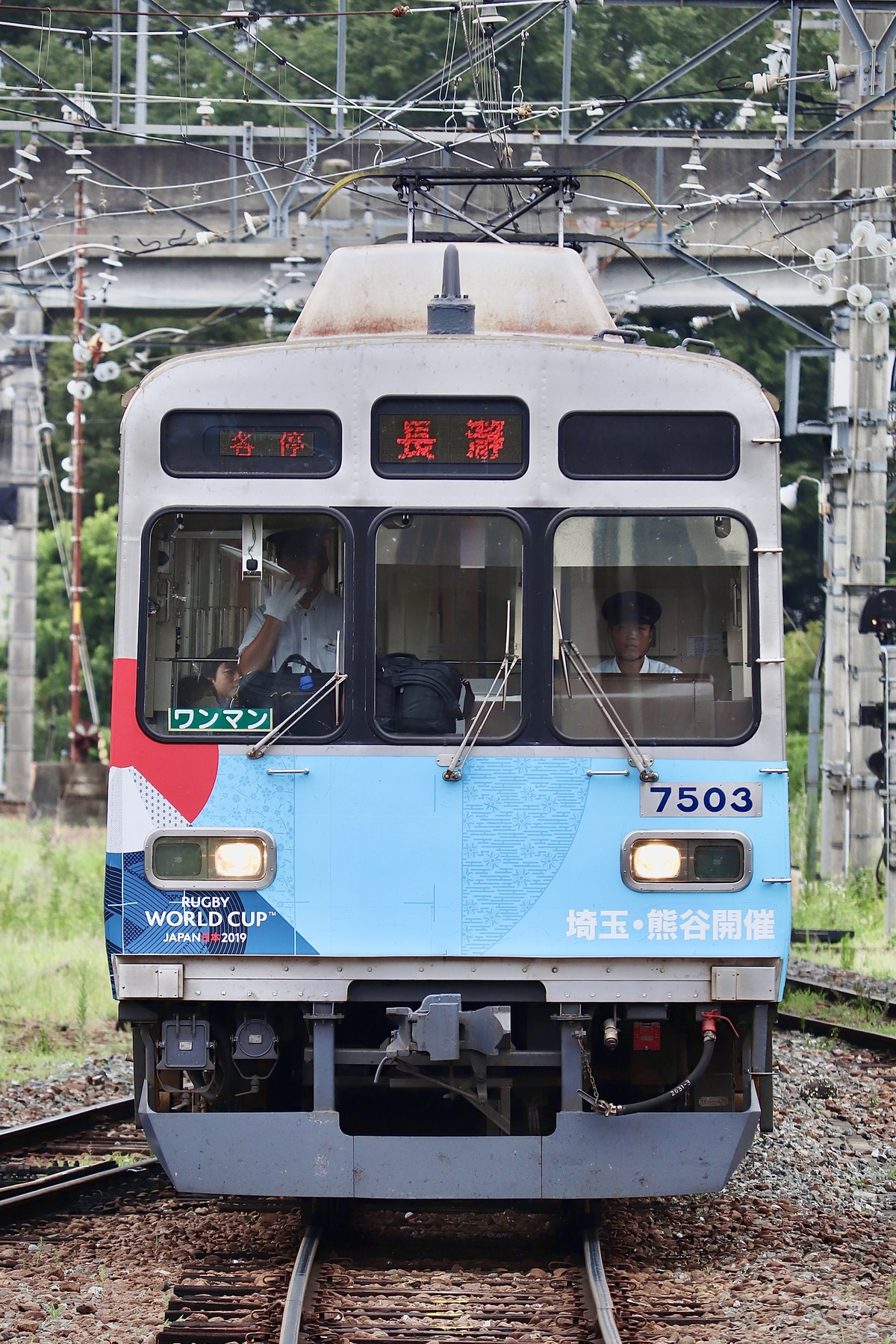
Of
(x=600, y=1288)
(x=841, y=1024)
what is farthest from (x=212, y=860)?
(x=841, y=1024)

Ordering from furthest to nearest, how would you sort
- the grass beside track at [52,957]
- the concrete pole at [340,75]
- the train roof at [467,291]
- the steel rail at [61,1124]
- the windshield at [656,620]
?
the concrete pole at [340,75] < the grass beside track at [52,957] < the steel rail at [61,1124] < the train roof at [467,291] < the windshield at [656,620]

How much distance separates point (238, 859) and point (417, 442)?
1.53 m

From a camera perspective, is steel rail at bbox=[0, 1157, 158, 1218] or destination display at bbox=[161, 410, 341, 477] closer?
destination display at bbox=[161, 410, 341, 477]

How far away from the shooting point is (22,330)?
23797 millimetres

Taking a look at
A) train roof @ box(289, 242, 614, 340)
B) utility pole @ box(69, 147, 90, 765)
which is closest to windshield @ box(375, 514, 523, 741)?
train roof @ box(289, 242, 614, 340)

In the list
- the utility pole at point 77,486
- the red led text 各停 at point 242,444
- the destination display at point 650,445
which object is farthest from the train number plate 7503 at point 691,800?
the utility pole at point 77,486

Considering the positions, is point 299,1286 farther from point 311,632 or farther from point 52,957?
point 52,957

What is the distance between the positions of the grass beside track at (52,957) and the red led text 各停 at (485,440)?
5829 mm

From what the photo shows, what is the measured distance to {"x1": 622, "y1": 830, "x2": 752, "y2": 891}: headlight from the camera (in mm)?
5844

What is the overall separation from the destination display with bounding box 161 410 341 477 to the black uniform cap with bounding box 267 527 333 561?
0.20 m

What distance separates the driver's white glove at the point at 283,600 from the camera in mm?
5973

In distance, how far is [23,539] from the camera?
79.6ft

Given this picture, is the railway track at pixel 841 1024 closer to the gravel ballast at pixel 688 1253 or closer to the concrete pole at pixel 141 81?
Answer: the gravel ballast at pixel 688 1253

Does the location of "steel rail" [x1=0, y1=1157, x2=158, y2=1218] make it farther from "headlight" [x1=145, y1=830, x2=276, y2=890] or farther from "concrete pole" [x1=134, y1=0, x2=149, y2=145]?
"concrete pole" [x1=134, y1=0, x2=149, y2=145]
